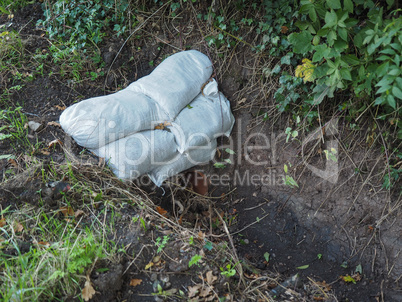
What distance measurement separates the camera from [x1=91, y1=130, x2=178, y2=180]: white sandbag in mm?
2773

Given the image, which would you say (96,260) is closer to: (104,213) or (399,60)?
(104,213)

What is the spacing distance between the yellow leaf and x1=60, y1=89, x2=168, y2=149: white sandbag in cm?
110

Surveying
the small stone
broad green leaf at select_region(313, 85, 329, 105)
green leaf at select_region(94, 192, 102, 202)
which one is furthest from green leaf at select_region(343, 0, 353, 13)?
the small stone

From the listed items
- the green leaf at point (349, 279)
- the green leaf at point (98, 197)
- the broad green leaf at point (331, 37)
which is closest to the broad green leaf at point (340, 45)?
the broad green leaf at point (331, 37)

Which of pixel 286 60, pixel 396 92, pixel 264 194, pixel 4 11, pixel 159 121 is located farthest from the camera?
pixel 4 11

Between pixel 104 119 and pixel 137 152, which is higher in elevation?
pixel 104 119

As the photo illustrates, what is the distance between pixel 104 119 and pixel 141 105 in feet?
1.02

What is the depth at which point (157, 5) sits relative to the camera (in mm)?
3611

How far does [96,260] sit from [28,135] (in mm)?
1332

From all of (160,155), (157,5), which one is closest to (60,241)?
(160,155)

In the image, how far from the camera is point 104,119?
9.01 ft

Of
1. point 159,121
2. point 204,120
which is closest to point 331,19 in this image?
point 204,120

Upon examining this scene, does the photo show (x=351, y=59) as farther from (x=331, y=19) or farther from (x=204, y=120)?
(x=204, y=120)

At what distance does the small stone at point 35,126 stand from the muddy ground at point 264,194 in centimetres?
4
